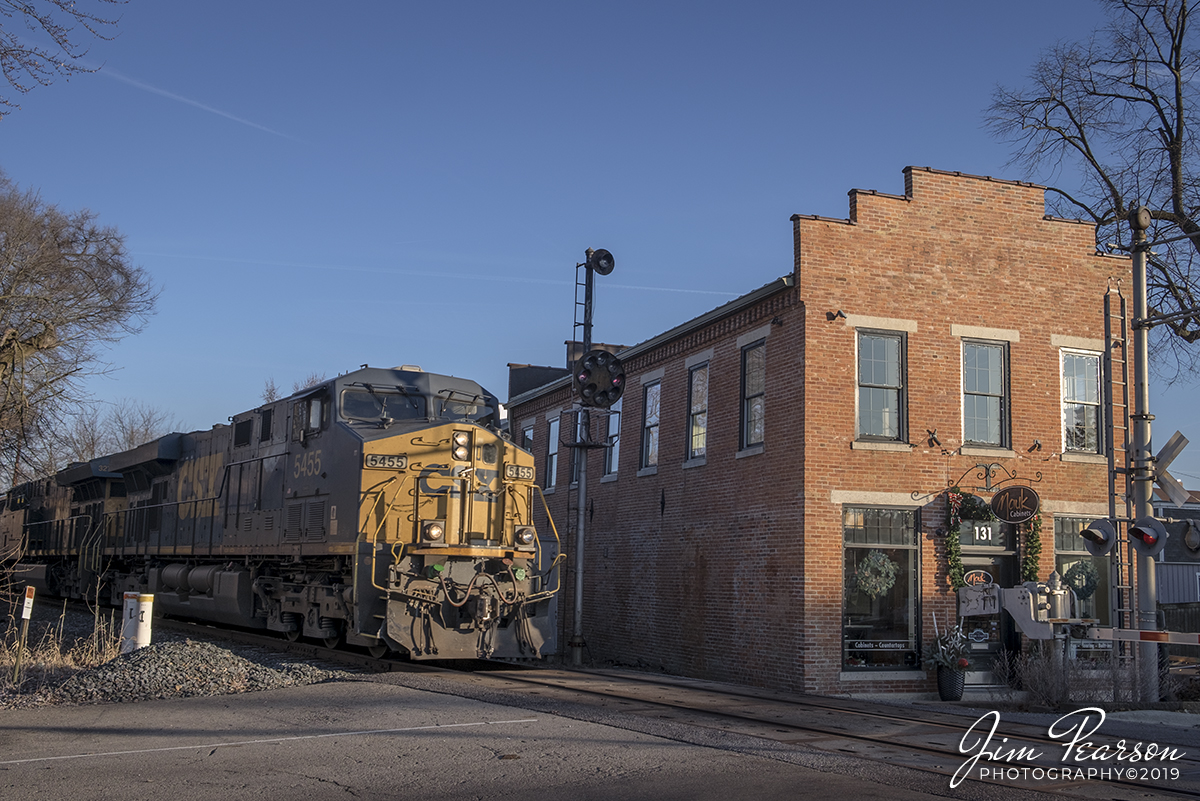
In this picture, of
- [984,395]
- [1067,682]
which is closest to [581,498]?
[984,395]

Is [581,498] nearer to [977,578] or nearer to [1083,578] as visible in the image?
[977,578]

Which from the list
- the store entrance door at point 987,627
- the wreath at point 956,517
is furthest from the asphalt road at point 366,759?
the store entrance door at point 987,627

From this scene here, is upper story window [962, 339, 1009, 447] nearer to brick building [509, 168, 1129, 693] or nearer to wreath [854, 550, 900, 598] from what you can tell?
brick building [509, 168, 1129, 693]

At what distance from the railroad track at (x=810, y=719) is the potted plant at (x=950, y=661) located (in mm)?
2842

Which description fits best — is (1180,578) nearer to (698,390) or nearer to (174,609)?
(698,390)

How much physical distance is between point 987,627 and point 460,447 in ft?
28.5

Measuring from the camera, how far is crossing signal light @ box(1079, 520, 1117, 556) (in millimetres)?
13290

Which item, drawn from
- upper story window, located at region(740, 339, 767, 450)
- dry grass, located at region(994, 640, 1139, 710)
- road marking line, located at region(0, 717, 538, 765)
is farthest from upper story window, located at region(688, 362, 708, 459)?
road marking line, located at region(0, 717, 538, 765)

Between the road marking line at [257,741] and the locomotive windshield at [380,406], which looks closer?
the road marking line at [257,741]

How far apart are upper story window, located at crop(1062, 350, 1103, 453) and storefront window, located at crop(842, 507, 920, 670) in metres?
3.45

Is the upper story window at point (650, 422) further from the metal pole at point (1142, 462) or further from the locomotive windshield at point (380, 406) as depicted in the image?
the metal pole at point (1142, 462)

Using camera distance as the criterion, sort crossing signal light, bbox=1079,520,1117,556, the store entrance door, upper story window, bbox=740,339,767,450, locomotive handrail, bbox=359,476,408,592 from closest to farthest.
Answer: locomotive handrail, bbox=359,476,408,592 → crossing signal light, bbox=1079,520,1117,556 → the store entrance door → upper story window, bbox=740,339,767,450

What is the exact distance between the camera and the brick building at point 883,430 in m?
15.5

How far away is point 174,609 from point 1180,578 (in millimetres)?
26509
